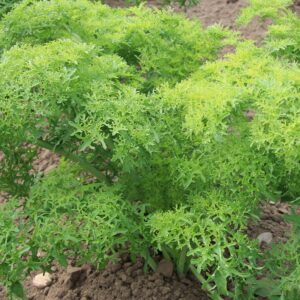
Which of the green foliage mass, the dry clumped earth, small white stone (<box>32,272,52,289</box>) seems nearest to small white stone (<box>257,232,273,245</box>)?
the dry clumped earth

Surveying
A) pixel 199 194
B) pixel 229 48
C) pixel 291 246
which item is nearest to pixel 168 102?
pixel 199 194

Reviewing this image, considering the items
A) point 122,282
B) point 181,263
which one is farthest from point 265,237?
point 122,282

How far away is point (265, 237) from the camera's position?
296 cm

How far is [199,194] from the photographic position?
211 cm

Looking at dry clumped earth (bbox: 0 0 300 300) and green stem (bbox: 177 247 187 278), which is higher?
green stem (bbox: 177 247 187 278)

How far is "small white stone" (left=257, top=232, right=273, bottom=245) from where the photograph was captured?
2.93 metres

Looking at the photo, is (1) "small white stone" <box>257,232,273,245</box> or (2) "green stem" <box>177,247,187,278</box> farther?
(1) "small white stone" <box>257,232,273,245</box>

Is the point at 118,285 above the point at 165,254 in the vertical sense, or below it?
below

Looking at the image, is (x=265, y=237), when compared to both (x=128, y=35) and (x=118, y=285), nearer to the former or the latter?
(x=118, y=285)

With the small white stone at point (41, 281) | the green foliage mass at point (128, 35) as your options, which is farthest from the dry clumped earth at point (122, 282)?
the green foliage mass at point (128, 35)

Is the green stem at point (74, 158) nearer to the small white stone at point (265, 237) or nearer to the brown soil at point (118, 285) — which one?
the brown soil at point (118, 285)

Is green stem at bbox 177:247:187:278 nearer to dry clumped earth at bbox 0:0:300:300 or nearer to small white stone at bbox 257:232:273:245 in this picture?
dry clumped earth at bbox 0:0:300:300

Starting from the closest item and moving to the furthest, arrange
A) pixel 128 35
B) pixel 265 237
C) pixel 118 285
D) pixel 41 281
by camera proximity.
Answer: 1. pixel 128 35
2. pixel 118 285
3. pixel 41 281
4. pixel 265 237

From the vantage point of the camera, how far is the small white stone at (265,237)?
293cm
